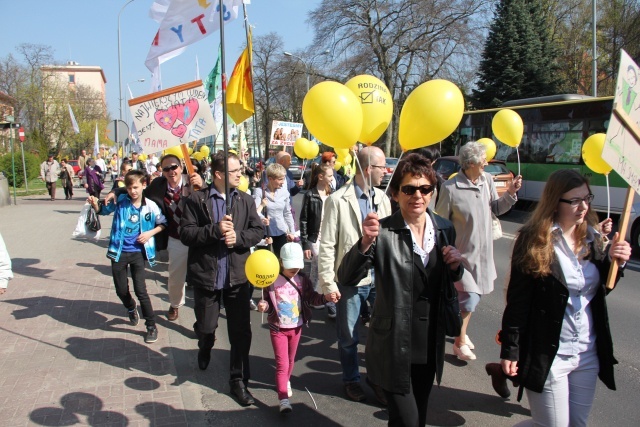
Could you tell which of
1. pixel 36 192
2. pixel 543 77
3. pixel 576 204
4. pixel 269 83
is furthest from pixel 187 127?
pixel 269 83

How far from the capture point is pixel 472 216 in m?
4.48

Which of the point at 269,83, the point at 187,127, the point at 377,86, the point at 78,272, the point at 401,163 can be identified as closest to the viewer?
the point at 401,163

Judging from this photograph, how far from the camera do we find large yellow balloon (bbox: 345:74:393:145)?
355 cm

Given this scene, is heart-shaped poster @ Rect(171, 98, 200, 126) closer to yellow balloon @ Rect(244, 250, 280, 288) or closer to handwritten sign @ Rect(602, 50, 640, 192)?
yellow balloon @ Rect(244, 250, 280, 288)

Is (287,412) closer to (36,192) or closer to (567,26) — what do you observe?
(36,192)

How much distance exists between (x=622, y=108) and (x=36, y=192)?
30205mm

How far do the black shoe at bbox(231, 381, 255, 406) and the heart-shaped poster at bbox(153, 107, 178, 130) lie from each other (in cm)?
253

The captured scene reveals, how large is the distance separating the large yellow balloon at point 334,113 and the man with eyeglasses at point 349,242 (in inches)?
17.8

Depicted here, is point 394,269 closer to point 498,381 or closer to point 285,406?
point 285,406

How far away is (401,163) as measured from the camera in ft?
9.41

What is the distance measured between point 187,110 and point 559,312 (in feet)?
12.4

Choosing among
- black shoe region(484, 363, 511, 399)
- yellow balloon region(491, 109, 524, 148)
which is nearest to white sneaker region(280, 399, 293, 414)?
black shoe region(484, 363, 511, 399)

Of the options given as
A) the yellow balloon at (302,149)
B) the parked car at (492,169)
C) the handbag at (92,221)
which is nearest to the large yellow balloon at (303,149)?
the yellow balloon at (302,149)

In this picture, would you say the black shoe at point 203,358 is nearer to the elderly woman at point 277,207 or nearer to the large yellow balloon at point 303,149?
the elderly woman at point 277,207
